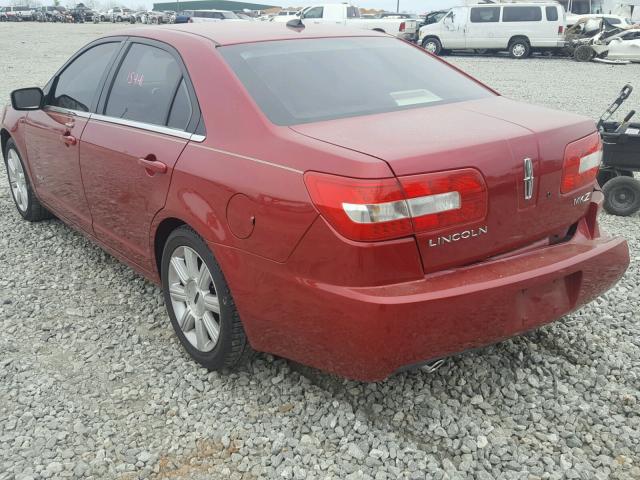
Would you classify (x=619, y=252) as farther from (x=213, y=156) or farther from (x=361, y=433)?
(x=213, y=156)

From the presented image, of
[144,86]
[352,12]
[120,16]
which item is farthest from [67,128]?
[120,16]

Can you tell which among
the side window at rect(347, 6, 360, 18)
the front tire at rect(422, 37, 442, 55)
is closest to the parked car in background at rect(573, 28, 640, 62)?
the front tire at rect(422, 37, 442, 55)

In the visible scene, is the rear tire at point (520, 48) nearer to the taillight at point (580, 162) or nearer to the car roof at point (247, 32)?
the car roof at point (247, 32)

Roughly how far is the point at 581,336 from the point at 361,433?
1403mm

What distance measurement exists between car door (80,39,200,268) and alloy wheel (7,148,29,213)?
1.68 metres

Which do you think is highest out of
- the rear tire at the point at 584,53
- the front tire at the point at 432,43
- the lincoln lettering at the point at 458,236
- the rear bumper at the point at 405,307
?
the lincoln lettering at the point at 458,236

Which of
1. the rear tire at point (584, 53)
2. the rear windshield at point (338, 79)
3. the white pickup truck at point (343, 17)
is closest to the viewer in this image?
the rear windshield at point (338, 79)

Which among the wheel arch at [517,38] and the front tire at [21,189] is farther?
the wheel arch at [517,38]

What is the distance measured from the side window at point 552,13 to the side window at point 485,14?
69.5 inches

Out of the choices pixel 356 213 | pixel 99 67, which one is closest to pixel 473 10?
pixel 99 67

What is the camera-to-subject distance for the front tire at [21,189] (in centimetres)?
524

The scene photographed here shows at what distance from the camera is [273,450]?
263 cm

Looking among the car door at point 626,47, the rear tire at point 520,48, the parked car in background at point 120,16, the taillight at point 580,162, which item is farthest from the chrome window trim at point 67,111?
the parked car in background at point 120,16

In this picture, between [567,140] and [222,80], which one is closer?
[567,140]
